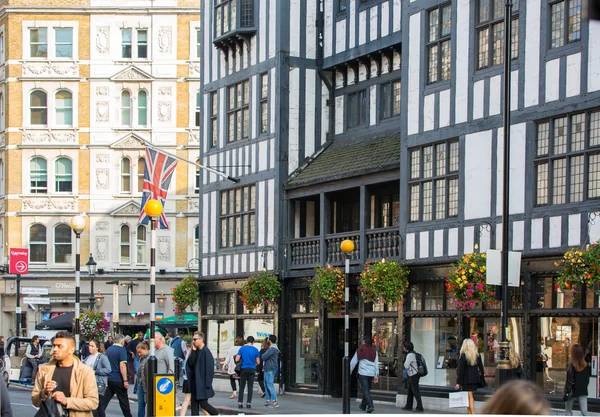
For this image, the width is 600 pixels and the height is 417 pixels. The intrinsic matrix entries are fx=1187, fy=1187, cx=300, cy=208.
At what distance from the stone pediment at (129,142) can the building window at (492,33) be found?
106ft

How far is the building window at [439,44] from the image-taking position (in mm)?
26844

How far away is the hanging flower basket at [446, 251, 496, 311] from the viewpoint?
24.2m

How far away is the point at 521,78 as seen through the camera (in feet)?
79.5

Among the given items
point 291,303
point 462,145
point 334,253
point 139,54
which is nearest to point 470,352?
point 462,145

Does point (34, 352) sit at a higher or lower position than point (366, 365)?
lower

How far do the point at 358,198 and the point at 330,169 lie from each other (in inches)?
42.5

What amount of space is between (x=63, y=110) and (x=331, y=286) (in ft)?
95.9

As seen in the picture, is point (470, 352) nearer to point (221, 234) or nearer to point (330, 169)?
point (330, 169)

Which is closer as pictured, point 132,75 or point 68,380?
point 68,380

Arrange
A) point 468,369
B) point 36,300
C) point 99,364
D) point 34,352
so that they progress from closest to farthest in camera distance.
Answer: point 99,364
point 468,369
point 34,352
point 36,300

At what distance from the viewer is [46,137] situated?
55844 millimetres

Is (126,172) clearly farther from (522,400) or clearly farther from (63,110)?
(522,400)

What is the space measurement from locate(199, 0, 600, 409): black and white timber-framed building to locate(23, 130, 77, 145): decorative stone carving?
19.4m

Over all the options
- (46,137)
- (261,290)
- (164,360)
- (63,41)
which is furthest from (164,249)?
(164,360)
